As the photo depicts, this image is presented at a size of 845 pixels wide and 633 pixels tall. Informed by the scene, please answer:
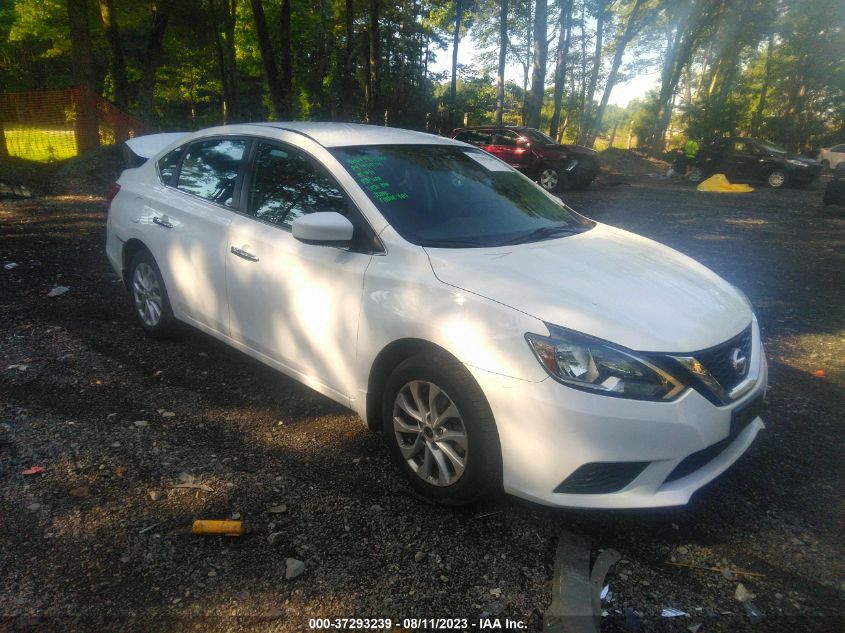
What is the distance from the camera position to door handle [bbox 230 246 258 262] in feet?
11.3

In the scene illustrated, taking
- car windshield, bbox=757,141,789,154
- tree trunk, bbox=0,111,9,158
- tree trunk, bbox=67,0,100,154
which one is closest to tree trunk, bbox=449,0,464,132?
car windshield, bbox=757,141,789,154

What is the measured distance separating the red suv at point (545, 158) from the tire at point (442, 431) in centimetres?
1456

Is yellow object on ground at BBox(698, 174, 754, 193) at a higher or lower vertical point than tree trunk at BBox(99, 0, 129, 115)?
lower

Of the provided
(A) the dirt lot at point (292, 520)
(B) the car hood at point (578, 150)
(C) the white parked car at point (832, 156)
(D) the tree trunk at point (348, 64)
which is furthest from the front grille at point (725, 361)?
(C) the white parked car at point (832, 156)

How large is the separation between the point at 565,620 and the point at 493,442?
0.70m

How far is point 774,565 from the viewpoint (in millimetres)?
2473

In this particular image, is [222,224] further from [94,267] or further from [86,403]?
[94,267]

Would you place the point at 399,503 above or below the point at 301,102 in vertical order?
below

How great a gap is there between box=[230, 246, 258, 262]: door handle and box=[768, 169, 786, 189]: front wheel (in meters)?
19.8

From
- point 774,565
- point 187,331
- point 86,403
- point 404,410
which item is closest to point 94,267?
point 187,331

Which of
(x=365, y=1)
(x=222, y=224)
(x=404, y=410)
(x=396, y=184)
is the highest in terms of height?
(x=365, y=1)

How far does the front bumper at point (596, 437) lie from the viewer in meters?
2.27

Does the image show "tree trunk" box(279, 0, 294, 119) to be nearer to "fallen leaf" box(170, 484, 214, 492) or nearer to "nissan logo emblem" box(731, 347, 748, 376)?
"fallen leaf" box(170, 484, 214, 492)

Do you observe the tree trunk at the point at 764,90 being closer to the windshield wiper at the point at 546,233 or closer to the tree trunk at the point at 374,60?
the tree trunk at the point at 374,60
